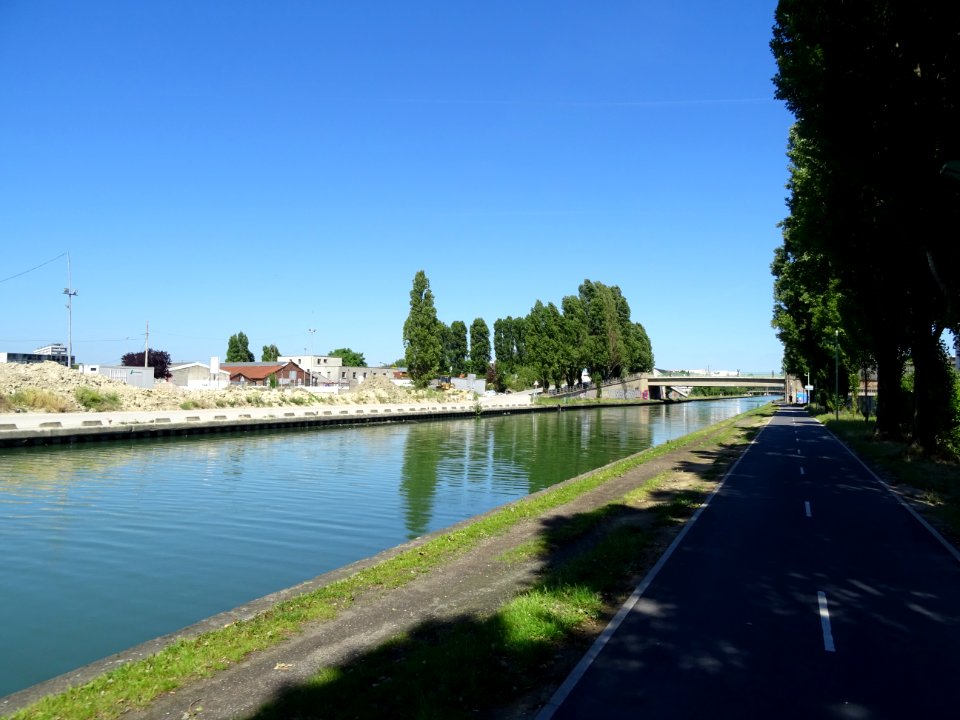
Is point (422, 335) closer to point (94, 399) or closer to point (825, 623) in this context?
point (94, 399)

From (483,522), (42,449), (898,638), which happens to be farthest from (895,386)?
(42,449)

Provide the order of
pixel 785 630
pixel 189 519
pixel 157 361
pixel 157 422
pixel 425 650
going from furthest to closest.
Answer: pixel 157 361 < pixel 157 422 < pixel 189 519 < pixel 785 630 < pixel 425 650

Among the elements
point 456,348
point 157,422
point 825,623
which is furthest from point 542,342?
point 825,623

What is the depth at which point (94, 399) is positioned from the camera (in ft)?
177

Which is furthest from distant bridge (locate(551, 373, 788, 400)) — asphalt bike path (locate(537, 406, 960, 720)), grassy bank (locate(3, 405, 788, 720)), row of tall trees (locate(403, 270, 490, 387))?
grassy bank (locate(3, 405, 788, 720))

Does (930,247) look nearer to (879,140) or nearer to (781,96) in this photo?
(879,140)

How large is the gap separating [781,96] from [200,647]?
77.5ft

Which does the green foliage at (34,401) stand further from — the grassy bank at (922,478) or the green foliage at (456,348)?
the green foliage at (456,348)

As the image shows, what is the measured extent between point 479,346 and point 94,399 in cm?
8810

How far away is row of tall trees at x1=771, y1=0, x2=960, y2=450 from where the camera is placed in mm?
17859

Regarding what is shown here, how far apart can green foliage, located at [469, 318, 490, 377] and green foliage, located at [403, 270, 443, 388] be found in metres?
39.1

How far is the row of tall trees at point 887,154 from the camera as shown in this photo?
17.9 metres

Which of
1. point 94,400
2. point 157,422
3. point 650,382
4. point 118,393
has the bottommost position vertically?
point 157,422

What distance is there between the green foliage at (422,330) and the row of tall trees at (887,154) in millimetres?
66076
